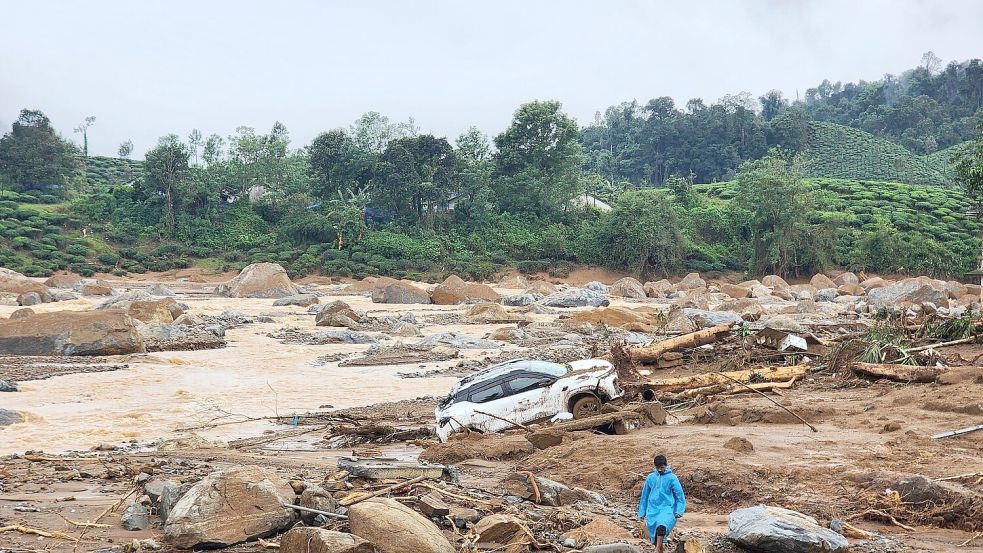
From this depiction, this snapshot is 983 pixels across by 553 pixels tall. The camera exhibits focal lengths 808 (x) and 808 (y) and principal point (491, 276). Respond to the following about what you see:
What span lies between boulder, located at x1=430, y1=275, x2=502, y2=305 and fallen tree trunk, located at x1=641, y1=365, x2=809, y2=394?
30556mm

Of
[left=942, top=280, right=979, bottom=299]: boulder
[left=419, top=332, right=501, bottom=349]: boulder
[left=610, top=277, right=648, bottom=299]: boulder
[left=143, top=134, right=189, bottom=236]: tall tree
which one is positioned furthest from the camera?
[left=143, top=134, right=189, bottom=236]: tall tree

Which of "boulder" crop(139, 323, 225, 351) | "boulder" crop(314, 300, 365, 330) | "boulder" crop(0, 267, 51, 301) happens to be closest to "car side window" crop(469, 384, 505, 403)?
"boulder" crop(139, 323, 225, 351)

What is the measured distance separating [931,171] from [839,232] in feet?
139

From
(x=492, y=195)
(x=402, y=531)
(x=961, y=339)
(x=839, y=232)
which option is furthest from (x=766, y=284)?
(x=402, y=531)

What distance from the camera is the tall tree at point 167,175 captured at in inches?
2729

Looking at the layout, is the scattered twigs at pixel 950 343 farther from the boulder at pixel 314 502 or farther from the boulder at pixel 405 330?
the boulder at pixel 405 330

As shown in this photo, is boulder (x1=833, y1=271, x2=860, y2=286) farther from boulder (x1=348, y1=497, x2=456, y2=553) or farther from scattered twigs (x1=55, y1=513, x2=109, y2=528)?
scattered twigs (x1=55, y1=513, x2=109, y2=528)

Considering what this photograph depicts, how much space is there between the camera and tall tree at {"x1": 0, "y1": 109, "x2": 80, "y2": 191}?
235 feet

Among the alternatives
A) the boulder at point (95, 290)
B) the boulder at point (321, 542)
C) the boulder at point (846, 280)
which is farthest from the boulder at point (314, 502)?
the boulder at point (846, 280)

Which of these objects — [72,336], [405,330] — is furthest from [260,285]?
[72,336]

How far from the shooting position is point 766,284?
59.6 metres

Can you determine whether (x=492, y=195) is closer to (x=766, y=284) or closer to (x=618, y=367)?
(x=766, y=284)

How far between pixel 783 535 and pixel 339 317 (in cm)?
2824

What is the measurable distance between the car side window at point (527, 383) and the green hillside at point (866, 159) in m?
94.2
